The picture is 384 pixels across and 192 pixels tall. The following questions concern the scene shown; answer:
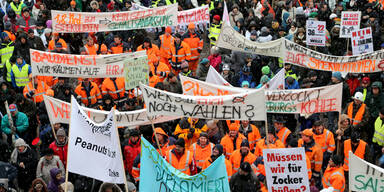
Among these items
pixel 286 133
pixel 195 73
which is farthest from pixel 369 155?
pixel 195 73

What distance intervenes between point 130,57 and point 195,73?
325 centimetres

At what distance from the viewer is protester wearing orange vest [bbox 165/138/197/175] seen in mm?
11648

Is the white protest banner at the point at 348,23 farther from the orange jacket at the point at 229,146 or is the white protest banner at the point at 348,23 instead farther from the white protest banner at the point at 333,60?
the orange jacket at the point at 229,146

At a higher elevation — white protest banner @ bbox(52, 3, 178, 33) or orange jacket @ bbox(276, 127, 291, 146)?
white protest banner @ bbox(52, 3, 178, 33)

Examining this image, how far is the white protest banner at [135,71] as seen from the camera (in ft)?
44.7

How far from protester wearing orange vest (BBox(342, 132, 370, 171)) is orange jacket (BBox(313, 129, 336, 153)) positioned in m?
0.35

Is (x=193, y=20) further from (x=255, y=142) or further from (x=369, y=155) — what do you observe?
(x=369, y=155)

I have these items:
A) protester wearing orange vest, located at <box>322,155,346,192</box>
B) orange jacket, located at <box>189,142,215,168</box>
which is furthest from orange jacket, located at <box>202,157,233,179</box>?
protester wearing orange vest, located at <box>322,155,346,192</box>

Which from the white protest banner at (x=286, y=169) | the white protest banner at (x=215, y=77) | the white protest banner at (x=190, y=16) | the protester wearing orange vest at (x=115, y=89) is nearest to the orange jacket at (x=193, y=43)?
the white protest banner at (x=190, y=16)

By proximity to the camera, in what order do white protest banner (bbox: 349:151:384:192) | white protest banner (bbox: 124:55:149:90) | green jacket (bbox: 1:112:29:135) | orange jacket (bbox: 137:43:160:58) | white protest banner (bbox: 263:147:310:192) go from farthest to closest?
orange jacket (bbox: 137:43:160:58)
green jacket (bbox: 1:112:29:135)
white protest banner (bbox: 124:55:149:90)
white protest banner (bbox: 263:147:310:192)
white protest banner (bbox: 349:151:384:192)

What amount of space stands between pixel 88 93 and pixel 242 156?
469cm

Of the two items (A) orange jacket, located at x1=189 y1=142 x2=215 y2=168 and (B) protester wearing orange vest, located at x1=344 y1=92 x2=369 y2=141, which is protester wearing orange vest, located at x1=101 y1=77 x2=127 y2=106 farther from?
(B) protester wearing orange vest, located at x1=344 y1=92 x2=369 y2=141

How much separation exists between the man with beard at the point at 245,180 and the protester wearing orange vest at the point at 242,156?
28.7 inches

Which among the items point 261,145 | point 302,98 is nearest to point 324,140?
point 302,98
